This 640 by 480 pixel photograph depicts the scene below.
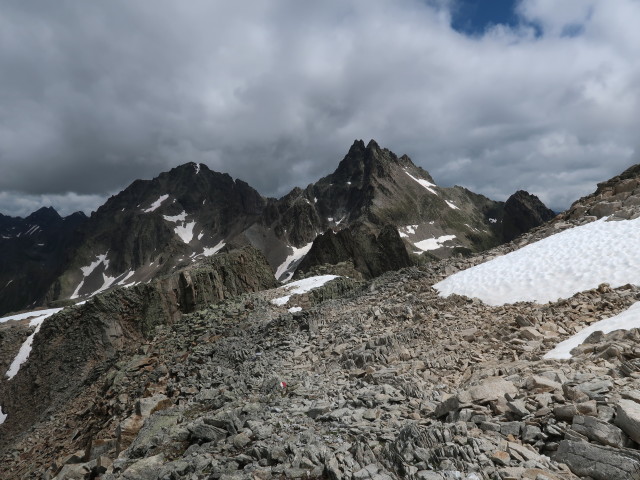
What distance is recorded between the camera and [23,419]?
128ft

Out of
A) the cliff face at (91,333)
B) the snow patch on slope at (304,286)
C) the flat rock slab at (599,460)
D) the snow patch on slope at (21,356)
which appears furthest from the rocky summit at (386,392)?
the snow patch on slope at (21,356)

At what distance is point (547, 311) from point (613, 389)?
26.8 ft

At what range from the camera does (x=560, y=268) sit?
56.4 ft

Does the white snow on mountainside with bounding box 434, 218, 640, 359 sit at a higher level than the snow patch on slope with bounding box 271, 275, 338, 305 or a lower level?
lower

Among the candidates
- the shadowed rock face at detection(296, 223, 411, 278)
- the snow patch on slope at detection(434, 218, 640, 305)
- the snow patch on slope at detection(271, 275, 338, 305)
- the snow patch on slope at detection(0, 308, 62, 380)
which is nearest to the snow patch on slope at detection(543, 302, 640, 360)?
the snow patch on slope at detection(434, 218, 640, 305)

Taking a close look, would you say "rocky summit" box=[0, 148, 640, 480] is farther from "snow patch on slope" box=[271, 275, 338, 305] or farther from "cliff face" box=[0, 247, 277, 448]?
"cliff face" box=[0, 247, 277, 448]

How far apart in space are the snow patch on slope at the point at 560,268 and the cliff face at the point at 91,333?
34171 mm

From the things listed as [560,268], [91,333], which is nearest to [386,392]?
[560,268]

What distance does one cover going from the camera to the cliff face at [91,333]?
134 ft

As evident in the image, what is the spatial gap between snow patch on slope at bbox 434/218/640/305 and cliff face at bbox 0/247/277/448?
34.2 metres

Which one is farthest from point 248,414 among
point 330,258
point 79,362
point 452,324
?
point 330,258

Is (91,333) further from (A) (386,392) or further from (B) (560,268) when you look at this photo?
(B) (560,268)

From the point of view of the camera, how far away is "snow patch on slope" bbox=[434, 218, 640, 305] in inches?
608

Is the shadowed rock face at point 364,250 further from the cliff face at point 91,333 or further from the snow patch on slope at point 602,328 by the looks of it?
the snow patch on slope at point 602,328
